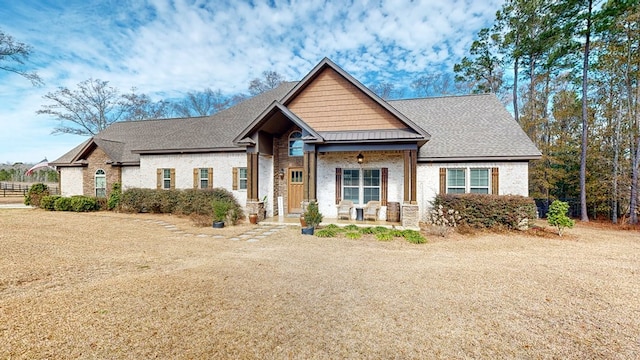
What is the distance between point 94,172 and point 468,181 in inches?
852

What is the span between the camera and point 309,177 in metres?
10.9

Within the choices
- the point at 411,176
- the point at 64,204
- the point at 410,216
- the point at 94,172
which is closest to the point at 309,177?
the point at 411,176

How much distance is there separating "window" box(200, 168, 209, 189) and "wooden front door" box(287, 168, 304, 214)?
4720 mm

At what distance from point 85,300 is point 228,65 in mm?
21844

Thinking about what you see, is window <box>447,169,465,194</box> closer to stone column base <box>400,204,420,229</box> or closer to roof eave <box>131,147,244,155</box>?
stone column base <box>400,204,420,229</box>

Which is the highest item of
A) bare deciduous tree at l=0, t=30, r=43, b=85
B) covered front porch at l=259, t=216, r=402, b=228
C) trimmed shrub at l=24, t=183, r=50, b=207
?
bare deciduous tree at l=0, t=30, r=43, b=85

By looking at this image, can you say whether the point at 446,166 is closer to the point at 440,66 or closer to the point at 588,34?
the point at 588,34

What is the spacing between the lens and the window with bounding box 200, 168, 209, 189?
14289 millimetres

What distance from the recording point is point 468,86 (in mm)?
24109

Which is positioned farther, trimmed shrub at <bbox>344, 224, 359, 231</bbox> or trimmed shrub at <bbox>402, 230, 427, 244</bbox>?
trimmed shrub at <bbox>344, 224, 359, 231</bbox>

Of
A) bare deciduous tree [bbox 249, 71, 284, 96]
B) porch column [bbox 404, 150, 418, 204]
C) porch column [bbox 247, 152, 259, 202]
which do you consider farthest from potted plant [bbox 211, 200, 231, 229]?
bare deciduous tree [bbox 249, 71, 284, 96]

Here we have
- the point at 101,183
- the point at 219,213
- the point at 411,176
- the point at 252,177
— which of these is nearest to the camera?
the point at 411,176

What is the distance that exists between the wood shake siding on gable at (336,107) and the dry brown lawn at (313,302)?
598cm

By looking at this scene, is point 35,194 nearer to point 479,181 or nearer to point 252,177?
point 252,177
